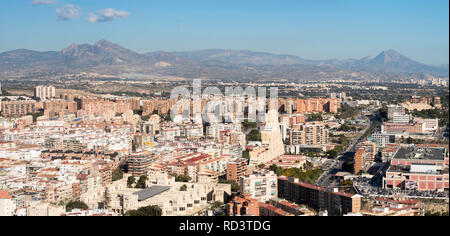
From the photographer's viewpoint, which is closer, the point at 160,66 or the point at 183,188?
the point at 183,188

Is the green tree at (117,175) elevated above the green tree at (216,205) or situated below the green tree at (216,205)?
above

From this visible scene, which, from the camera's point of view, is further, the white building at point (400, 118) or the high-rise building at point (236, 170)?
the white building at point (400, 118)

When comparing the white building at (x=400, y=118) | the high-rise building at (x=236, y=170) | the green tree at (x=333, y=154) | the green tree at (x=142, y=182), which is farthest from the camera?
the white building at (x=400, y=118)

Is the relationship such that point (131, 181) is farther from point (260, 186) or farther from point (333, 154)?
point (333, 154)

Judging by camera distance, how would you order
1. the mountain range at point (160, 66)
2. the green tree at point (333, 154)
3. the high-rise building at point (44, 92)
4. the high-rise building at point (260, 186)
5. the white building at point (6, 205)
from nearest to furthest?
1. the white building at point (6, 205)
2. the high-rise building at point (260, 186)
3. the green tree at point (333, 154)
4. the high-rise building at point (44, 92)
5. the mountain range at point (160, 66)

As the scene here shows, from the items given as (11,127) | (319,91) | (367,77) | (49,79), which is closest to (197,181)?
(11,127)

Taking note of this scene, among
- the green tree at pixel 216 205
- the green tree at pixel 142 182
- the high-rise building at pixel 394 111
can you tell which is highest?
the high-rise building at pixel 394 111

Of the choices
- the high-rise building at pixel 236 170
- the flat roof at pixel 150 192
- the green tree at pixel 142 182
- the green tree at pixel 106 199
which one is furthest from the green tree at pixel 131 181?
the high-rise building at pixel 236 170

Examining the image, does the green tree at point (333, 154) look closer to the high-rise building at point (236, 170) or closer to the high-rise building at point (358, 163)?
the high-rise building at point (358, 163)

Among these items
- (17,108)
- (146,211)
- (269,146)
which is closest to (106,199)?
(146,211)
